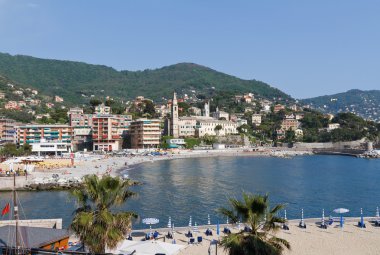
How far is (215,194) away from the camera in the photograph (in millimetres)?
52125

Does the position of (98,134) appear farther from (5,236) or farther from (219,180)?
(5,236)

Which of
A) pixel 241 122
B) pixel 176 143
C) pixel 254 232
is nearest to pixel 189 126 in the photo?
pixel 176 143

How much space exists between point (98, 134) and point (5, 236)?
347 ft

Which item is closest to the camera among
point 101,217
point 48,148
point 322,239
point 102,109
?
point 101,217

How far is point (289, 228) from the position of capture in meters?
27.0

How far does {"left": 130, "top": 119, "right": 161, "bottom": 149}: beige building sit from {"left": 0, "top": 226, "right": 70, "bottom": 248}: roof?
342 ft

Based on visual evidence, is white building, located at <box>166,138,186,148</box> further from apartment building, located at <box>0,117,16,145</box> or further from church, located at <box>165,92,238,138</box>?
apartment building, located at <box>0,117,16,145</box>

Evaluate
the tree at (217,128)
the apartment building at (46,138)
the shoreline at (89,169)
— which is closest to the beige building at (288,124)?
the shoreline at (89,169)

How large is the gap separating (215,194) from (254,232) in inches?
1540

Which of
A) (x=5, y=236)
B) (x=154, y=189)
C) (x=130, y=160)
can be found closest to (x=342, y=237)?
(x=5, y=236)

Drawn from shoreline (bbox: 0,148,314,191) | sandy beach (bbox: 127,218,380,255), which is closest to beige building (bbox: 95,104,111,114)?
shoreline (bbox: 0,148,314,191)

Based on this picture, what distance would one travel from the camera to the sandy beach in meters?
22.0

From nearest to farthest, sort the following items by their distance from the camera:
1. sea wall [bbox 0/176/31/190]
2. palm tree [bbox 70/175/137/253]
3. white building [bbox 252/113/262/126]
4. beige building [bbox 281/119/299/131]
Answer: palm tree [bbox 70/175/137/253] < sea wall [bbox 0/176/31/190] < beige building [bbox 281/119/299/131] < white building [bbox 252/113/262/126]

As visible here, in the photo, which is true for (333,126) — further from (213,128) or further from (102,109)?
(102,109)
